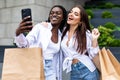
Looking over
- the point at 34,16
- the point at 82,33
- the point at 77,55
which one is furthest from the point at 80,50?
the point at 34,16

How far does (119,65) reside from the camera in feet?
14.6

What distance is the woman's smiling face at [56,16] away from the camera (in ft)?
15.6

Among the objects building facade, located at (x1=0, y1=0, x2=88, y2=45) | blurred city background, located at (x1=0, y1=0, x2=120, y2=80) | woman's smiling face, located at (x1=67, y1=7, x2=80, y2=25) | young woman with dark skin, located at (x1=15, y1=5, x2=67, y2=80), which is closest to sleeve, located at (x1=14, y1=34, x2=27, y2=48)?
young woman with dark skin, located at (x1=15, y1=5, x2=67, y2=80)

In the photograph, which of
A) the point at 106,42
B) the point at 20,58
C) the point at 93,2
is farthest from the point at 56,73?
the point at 93,2

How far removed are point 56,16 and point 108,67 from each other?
951 mm

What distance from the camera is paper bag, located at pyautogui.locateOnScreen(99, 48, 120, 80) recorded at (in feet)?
14.4

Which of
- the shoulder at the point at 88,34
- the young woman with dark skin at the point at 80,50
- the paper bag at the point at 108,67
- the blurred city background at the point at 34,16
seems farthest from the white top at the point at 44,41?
the blurred city background at the point at 34,16

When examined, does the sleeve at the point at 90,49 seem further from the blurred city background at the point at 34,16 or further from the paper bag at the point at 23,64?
the blurred city background at the point at 34,16

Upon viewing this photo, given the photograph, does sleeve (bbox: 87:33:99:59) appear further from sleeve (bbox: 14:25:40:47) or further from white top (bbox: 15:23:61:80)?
sleeve (bbox: 14:25:40:47)

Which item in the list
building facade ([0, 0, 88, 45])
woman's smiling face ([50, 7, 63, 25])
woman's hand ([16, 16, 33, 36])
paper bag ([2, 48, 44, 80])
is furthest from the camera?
building facade ([0, 0, 88, 45])

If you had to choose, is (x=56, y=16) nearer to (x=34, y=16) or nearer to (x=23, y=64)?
(x=23, y=64)

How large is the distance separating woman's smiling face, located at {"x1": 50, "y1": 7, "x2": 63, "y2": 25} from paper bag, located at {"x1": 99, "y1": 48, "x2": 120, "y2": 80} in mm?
723

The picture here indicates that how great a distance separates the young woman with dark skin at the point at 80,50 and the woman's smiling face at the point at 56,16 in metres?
0.17

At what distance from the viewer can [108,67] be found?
14.4ft
